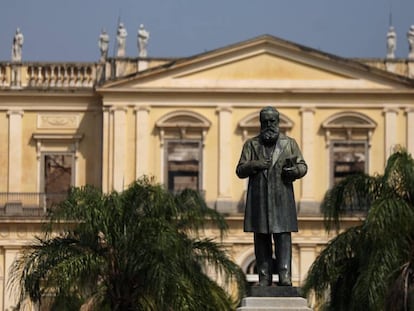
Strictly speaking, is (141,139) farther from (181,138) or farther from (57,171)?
(57,171)

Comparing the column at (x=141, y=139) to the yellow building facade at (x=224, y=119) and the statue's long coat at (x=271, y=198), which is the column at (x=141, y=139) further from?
the statue's long coat at (x=271, y=198)

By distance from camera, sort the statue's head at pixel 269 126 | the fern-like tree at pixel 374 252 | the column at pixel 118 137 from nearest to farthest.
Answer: the statue's head at pixel 269 126 < the fern-like tree at pixel 374 252 < the column at pixel 118 137

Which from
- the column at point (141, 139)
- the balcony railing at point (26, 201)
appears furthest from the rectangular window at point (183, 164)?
the balcony railing at point (26, 201)

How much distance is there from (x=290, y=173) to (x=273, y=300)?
1.65 m

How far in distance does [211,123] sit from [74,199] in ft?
77.0

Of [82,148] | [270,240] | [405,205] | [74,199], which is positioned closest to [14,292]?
[82,148]

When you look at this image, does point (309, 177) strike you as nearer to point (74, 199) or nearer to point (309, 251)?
point (309, 251)

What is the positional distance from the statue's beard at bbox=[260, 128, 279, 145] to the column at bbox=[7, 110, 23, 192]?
4376cm

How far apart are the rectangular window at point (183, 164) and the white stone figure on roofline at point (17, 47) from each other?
6.17m

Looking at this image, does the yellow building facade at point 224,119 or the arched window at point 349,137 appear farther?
the arched window at point 349,137

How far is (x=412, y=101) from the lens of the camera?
68.5 m

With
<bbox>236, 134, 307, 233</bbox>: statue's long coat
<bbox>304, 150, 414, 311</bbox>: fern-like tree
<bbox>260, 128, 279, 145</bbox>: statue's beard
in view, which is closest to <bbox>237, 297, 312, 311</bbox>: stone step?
<bbox>236, 134, 307, 233</bbox>: statue's long coat

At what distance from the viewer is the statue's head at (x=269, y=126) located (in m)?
25.6

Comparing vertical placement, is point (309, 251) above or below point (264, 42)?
below
